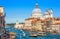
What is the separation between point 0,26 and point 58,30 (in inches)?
2298

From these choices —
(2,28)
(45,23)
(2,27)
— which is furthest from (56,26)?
(2,28)

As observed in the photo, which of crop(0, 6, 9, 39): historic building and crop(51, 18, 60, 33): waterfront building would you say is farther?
crop(51, 18, 60, 33): waterfront building

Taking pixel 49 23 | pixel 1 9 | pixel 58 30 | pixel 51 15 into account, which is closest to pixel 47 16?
pixel 51 15

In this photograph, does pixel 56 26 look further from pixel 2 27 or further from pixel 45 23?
pixel 2 27

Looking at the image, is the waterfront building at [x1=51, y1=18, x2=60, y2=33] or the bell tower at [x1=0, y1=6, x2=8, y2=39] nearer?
the bell tower at [x1=0, y1=6, x2=8, y2=39]

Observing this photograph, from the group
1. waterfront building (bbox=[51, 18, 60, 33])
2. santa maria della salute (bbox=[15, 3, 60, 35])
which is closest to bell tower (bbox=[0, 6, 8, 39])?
santa maria della salute (bbox=[15, 3, 60, 35])

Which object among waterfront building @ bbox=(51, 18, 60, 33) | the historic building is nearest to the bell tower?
the historic building

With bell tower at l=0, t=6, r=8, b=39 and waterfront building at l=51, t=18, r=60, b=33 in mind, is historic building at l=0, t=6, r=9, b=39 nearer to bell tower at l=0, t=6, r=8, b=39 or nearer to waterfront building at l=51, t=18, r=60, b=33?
bell tower at l=0, t=6, r=8, b=39

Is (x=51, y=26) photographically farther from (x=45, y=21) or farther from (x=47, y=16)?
(x=47, y=16)

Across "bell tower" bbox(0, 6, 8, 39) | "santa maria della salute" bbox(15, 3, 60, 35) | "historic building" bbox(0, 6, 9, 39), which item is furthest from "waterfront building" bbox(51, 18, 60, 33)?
"historic building" bbox(0, 6, 9, 39)

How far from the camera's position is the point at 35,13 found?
347 ft

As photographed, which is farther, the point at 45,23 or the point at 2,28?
the point at 45,23

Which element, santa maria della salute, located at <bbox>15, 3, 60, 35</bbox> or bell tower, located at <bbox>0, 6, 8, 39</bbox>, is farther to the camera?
santa maria della salute, located at <bbox>15, 3, 60, 35</bbox>

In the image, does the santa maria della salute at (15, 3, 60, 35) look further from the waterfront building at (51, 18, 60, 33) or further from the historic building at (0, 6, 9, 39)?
the historic building at (0, 6, 9, 39)
